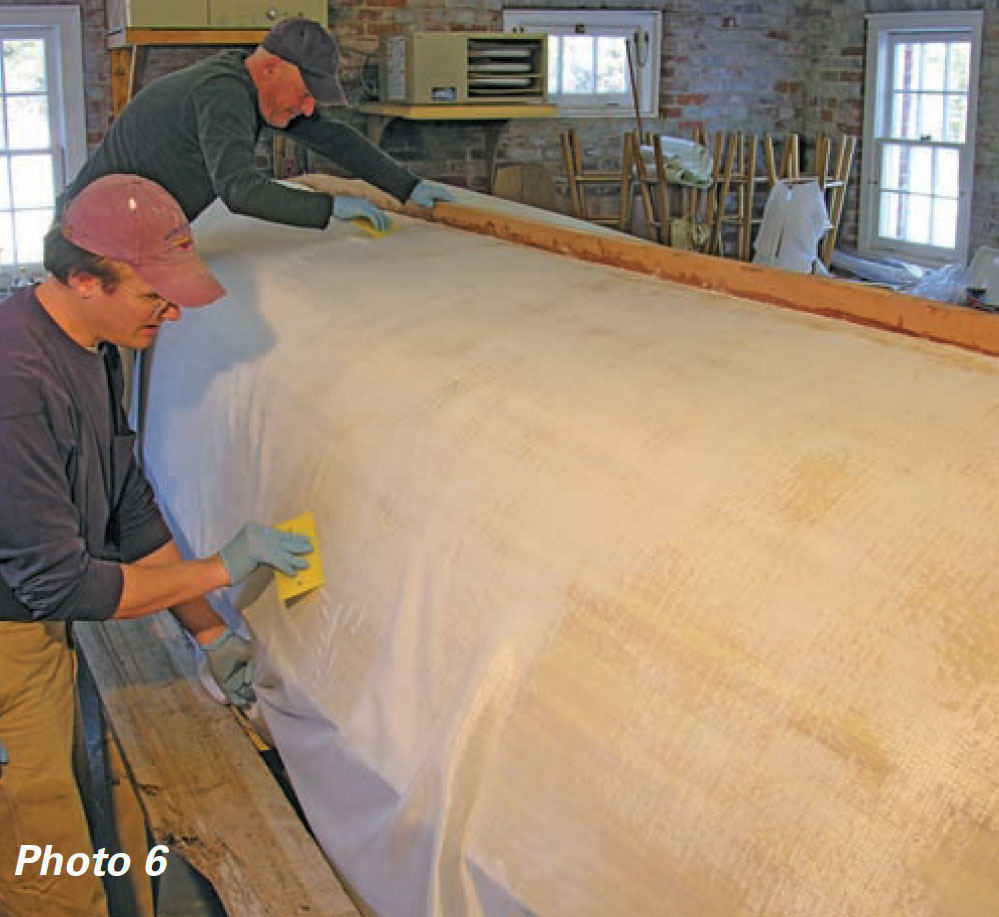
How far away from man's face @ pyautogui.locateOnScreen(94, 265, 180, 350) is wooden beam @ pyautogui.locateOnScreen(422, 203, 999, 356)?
43.4 inches

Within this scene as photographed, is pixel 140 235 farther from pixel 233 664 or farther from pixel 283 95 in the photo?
pixel 283 95

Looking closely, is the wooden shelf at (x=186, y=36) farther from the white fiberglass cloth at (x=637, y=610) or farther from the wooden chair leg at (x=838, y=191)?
the white fiberglass cloth at (x=637, y=610)

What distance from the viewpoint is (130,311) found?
2.07m

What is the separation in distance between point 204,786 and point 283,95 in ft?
6.07

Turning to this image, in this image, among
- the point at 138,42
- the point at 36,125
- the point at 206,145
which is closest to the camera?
the point at 206,145

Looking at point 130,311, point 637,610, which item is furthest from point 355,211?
point 637,610

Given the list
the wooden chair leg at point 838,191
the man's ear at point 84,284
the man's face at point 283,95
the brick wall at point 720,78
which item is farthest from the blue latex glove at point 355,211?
the wooden chair leg at point 838,191

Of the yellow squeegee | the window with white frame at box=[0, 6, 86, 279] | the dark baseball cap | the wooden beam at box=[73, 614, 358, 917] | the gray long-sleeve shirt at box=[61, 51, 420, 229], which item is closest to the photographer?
the wooden beam at box=[73, 614, 358, 917]

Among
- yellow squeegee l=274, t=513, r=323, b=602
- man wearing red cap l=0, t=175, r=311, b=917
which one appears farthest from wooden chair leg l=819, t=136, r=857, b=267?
man wearing red cap l=0, t=175, r=311, b=917

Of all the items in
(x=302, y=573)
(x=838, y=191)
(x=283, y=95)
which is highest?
(x=283, y=95)

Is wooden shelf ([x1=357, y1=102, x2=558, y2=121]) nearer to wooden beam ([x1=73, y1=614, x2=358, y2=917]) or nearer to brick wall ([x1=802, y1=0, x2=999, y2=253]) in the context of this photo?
brick wall ([x1=802, y1=0, x2=999, y2=253])

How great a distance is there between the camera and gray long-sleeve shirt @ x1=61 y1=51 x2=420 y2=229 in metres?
3.30

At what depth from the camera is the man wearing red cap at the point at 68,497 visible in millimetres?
1980

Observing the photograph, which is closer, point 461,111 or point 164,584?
point 164,584
